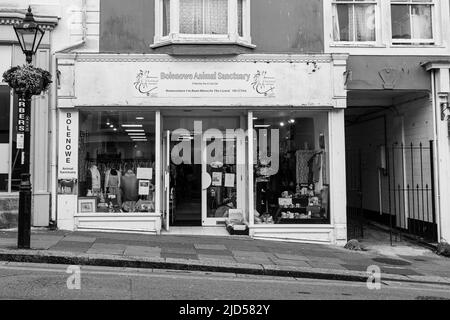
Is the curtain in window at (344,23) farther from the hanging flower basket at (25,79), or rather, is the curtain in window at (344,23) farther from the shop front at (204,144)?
the hanging flower basket at (25,79)

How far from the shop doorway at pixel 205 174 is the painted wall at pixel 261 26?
7.30ft

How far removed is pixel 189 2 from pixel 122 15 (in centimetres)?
168

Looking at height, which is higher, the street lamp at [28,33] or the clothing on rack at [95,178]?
the street lamp at [28,33]

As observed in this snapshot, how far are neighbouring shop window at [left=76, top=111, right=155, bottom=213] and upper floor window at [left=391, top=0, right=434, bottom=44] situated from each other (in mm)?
6724

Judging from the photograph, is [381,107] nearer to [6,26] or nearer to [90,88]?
[90,88]

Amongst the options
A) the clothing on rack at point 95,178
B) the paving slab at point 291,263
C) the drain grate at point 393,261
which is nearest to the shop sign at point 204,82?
the clothing on rack at point 95,178

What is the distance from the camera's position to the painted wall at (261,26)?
41.2 feet

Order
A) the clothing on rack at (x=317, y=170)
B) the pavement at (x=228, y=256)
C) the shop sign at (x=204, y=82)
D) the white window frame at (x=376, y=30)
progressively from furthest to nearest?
the clothing on rack at (x=317, y=170) < the white window frame at (x=376, y=30) < the shop sign at (x=204, y=82) < the pavement at (x=228, y=256)

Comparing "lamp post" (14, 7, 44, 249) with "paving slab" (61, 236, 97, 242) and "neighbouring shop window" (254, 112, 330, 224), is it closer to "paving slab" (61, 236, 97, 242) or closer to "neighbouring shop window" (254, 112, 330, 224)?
"paving slab" (61, 236, 97, 242)

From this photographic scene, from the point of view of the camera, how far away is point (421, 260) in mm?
11570

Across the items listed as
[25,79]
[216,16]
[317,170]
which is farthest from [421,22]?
[25,79]

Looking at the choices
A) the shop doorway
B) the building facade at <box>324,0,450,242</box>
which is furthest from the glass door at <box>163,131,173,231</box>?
the building facade at <box>324,0,450,242</box>

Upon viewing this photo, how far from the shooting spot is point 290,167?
1325 centimetres
